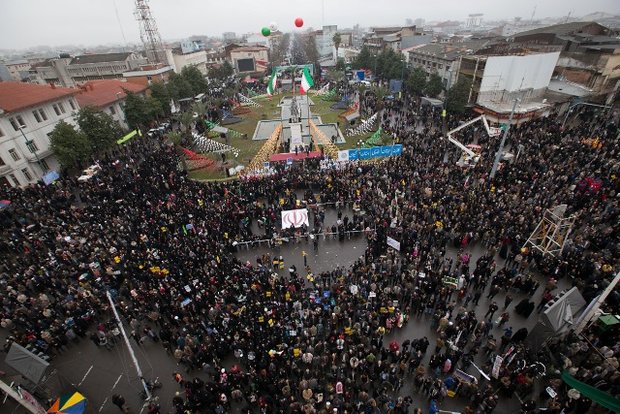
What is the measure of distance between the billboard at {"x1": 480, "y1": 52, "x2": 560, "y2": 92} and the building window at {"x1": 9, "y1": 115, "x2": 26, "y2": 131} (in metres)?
48.9

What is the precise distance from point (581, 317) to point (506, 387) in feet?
14.4

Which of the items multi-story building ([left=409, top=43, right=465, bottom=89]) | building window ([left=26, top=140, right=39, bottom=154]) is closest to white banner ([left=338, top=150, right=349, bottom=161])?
multi-story building ([left=409, top=43, right=465, bottom=89])

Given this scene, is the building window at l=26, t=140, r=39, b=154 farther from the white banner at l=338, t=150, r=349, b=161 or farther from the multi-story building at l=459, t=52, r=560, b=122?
the multi-story building at l=459, t=52, r=560, b=122

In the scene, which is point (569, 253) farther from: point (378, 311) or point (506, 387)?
point (378, 311)

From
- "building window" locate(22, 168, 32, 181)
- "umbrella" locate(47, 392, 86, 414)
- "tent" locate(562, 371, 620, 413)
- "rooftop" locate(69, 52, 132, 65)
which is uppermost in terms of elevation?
"rooftop" locate(69, 52, 132, 65)

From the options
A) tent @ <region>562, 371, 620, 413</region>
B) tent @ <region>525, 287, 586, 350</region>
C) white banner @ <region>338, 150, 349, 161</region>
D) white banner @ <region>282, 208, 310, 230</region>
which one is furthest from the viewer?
white banner @ <region>338, 150, 349, 161</region>

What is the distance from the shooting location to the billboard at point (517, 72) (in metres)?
35.3

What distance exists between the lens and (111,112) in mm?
39625

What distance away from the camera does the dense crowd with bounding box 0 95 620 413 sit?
11406 millimetres

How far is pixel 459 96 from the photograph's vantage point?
3622cm

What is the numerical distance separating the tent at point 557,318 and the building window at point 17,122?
41.1 metres

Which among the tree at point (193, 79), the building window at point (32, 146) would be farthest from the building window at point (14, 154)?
the tree at point (193, 79)

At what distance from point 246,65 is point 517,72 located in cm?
6226

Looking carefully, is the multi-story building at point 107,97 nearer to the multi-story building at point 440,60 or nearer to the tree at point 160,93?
the tree at point 160,93
